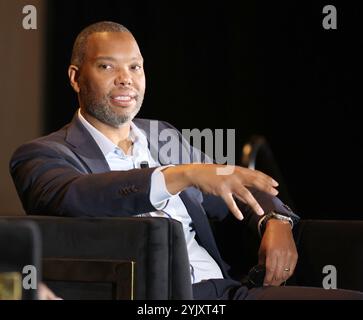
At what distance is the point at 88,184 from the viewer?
207cm

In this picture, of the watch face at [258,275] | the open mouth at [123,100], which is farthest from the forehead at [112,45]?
the watch face at [258,275]

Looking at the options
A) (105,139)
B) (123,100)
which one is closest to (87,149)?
(105,139)

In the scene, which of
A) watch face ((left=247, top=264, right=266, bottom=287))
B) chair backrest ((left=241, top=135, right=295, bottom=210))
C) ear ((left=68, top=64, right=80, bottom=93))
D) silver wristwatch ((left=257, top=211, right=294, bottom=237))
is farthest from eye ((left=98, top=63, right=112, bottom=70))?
watch face ((left=247, top=264, right=266, bottom=287))

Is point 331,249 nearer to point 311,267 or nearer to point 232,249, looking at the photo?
point 311,267

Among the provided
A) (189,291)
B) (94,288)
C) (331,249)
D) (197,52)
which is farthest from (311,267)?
(197,52)

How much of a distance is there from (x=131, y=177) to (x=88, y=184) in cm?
11

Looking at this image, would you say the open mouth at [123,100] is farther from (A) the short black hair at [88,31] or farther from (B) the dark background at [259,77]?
(B) the dark background at [259,77]

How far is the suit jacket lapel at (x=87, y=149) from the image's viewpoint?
2.38m

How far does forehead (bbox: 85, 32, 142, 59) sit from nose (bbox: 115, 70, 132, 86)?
0.17 ft

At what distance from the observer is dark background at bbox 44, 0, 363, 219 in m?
3.92

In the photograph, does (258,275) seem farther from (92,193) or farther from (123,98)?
(123,98)

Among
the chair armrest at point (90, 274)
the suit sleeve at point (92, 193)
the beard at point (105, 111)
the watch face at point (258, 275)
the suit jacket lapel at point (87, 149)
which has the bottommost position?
the watch face at point (258, 275)

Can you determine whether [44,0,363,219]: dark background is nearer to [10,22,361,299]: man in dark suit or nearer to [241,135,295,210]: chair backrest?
[241,135,295,210]: chair backrest

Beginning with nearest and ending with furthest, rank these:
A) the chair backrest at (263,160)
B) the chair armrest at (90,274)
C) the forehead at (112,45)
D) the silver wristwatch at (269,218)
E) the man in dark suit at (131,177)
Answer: the chair armrest at (90,274) → the man in dark suit at (131,177) → the chair backrest at (263,160) → the silver wristwatch at (269,218) → the forehead at (112,45)
